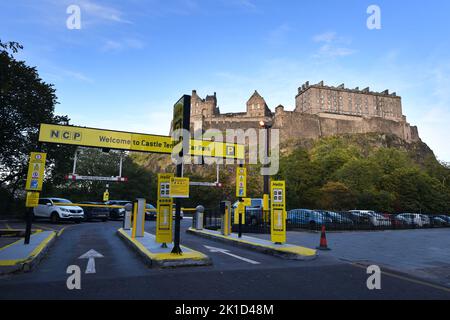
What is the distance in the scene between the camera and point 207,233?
590 inches

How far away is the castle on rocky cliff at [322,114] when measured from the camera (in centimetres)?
10075

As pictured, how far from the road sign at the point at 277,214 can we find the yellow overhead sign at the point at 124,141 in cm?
429

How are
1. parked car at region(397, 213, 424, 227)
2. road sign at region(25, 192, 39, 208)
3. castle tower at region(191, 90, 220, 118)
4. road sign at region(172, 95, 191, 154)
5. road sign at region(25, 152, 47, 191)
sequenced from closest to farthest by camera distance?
road sign at region(172, 95, 191, 154), road sign at region(25, 192, 39, 208), road sign at region(25, 152, 47, 191), parked car at region(397, 213, 424, 227), castle tower at region(191, 90, 220, 118)

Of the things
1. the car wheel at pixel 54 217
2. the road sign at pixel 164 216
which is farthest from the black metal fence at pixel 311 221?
the car wheel at pixel 54 217

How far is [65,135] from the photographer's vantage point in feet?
42.6

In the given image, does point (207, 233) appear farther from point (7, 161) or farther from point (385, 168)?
point (385, 168)

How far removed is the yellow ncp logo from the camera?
12.6 metres

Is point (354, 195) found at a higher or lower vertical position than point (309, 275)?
higher

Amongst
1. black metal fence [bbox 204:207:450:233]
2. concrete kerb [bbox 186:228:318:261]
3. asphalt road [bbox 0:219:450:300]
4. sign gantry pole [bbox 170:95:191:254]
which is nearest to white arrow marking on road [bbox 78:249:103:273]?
asphalt road [bbox 0:219:450:300]

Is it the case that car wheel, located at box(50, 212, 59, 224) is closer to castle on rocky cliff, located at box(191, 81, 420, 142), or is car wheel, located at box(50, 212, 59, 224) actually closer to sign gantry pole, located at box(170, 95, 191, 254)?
sign gantry pole, located at box(170, 95, 191, 254)

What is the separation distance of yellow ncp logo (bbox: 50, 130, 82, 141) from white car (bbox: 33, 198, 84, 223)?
10.4 meters

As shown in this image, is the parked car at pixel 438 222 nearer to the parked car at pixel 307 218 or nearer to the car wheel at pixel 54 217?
the parked car at pixel 307 218
